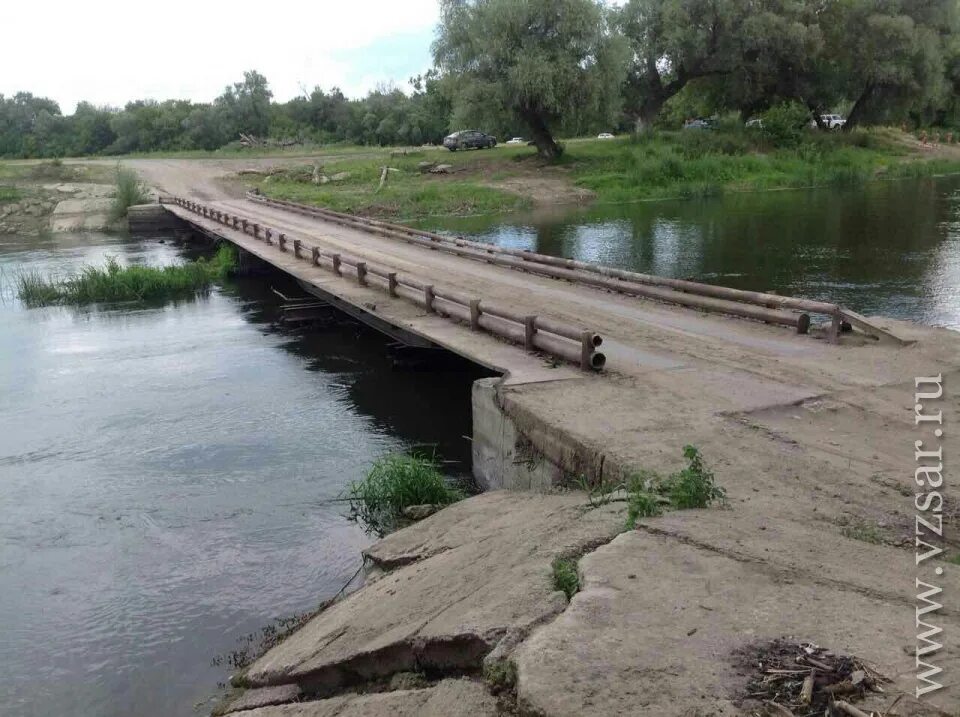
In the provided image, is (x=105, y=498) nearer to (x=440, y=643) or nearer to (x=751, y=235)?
(x=440, y=643)

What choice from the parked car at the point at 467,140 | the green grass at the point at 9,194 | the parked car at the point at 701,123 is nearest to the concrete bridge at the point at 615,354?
the green grass at the point at 9,194

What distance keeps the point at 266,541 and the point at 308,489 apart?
4.85 ft

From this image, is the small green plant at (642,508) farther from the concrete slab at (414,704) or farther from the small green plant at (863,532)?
the concrete slab at (414,704)

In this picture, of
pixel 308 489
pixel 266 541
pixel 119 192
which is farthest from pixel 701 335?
pixel 119 192

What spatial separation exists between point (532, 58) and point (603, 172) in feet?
26.3

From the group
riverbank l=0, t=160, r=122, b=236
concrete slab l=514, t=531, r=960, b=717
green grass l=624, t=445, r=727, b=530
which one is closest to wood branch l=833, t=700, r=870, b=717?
concrete slab l=514, t=531, r=960, b=717

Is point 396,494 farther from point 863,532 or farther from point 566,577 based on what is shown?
point 863,532

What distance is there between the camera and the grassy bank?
45.1 meters

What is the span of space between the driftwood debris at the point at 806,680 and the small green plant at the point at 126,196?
1752 inches

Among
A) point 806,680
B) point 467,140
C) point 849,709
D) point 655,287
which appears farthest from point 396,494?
point 467,140

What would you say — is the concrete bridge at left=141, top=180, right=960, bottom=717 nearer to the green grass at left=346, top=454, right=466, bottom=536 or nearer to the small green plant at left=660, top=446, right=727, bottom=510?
the small green plant at left=660, top=446, right=727, bottom=510

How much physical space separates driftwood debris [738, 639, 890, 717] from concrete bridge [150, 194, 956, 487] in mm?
3418

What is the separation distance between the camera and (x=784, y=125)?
55062 millimetres
